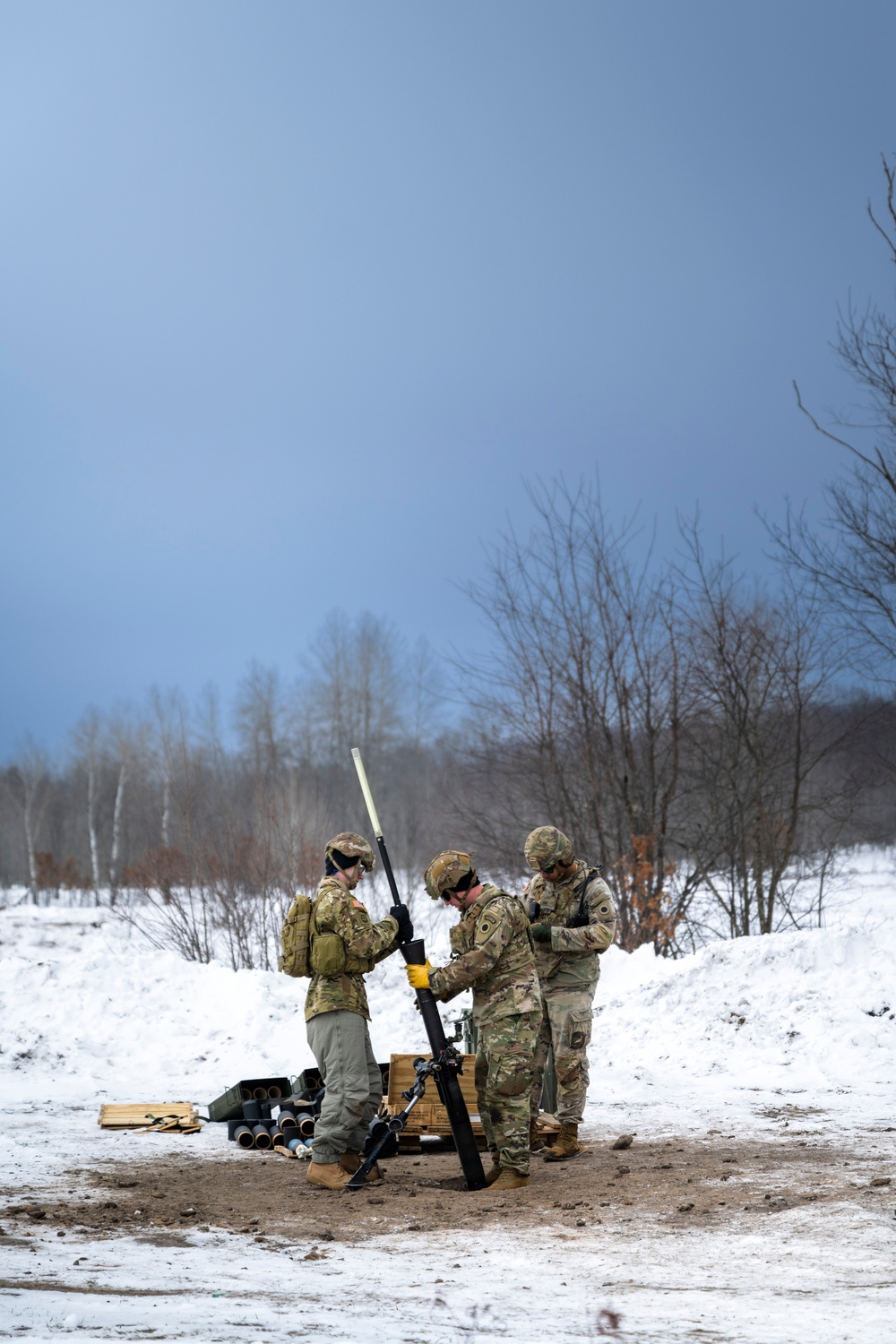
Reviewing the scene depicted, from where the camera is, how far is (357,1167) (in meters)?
7.76

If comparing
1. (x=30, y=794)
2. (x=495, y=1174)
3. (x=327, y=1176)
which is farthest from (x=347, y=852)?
(x=30, y=794)

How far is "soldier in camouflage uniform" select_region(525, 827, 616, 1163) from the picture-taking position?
8.48 m

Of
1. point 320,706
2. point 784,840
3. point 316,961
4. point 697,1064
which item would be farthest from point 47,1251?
point 320,706

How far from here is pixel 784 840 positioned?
19.0 m

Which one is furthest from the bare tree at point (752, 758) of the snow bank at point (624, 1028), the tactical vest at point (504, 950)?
the tactical vest at point (504, 950)

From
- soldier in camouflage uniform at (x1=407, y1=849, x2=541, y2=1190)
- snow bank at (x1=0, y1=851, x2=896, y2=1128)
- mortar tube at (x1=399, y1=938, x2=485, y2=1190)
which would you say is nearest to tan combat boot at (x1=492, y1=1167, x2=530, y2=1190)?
soldier in camouflage uniform at (x1=407, y1=849, x2=541, y2=1190)

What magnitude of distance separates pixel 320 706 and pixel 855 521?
39498 mm

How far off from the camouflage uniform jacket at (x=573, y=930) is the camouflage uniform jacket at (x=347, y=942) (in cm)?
135

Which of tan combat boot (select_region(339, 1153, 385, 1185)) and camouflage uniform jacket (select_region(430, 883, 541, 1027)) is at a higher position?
camouflage uniform jacket (select_region(430, 883, 541, 1027))

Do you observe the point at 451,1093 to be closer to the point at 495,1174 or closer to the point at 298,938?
the point at 495,1174

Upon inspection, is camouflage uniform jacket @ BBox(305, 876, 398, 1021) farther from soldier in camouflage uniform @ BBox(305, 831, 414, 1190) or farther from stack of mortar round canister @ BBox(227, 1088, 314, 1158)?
stack of mortar round canister @ BBox(227, 1088, 314, 1158)

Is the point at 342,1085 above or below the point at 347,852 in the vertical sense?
below

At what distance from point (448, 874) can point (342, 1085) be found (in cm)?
156

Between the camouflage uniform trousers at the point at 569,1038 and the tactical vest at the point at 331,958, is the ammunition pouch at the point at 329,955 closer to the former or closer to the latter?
the tactical vest at the point at 331,958
